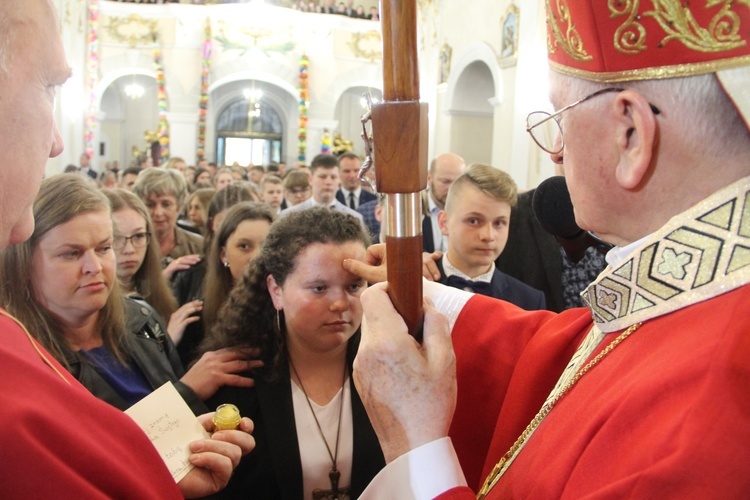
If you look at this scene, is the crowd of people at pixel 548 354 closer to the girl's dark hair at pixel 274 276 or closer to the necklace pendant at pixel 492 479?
the necklace pendant at pixel 492 479

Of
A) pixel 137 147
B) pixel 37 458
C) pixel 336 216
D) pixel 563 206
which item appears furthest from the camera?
pixel 137 147

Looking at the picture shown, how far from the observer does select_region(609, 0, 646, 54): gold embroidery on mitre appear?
3.07 ft

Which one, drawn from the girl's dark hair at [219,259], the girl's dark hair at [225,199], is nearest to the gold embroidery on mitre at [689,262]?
the girl's dark hair at [219,259]

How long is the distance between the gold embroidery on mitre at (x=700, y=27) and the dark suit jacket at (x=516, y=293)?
82.3 inches

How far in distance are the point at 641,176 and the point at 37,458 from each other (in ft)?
2.94

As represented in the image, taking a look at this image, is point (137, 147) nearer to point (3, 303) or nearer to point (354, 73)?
point (354, 73)

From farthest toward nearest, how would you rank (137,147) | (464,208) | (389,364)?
(137,147)
(464,208)
(389,364)

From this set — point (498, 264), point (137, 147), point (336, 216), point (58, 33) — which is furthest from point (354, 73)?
point (58, 33)

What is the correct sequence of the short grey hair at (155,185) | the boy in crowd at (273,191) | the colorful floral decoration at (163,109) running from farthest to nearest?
the colorful floral decoration at (163,109), the boy in crowd at (273,191), the short grey hair at (155,185)

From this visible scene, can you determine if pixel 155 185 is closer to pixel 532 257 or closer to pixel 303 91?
pixel 532 257

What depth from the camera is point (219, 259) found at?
3090mm

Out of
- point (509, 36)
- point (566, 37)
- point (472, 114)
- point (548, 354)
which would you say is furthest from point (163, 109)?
point (566, 37)

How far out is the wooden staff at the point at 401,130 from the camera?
1016mm

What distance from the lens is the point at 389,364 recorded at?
106 centimetres
